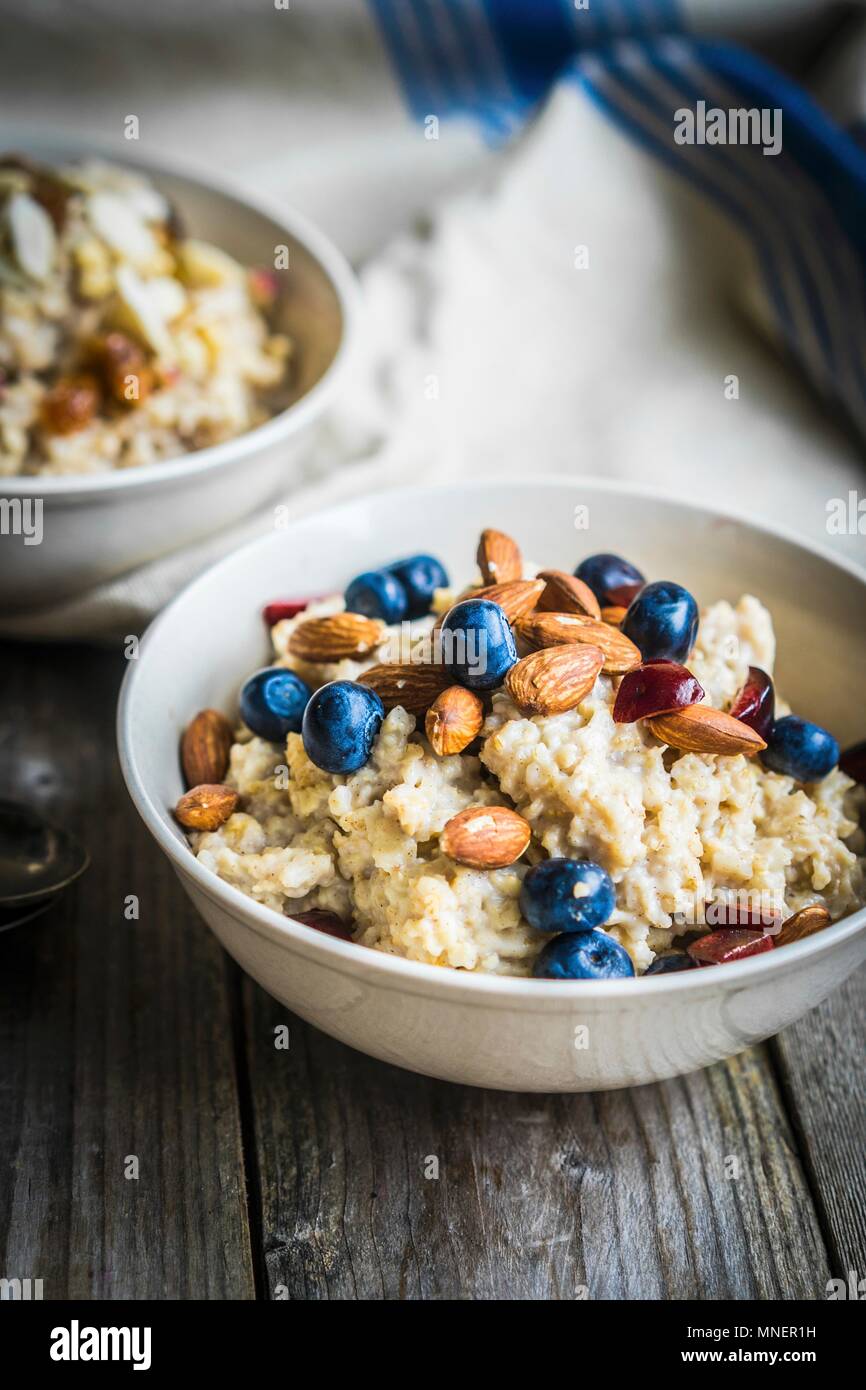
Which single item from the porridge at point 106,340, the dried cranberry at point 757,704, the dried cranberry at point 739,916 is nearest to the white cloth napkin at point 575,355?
the porridge at point 106,340

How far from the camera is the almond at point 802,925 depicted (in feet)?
4.08

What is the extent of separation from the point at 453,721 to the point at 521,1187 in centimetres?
49

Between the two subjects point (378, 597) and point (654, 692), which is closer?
point (654, 692)

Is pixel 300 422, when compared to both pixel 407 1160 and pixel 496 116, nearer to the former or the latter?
pixel 407 1160

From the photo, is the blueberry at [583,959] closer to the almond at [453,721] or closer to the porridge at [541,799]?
the porridge at [541,799]

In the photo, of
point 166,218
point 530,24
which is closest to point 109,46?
point 166,218

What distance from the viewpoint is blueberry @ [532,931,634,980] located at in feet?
3.77

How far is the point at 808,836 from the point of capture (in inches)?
51.3

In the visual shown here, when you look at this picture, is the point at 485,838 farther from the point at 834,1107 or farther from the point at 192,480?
the point at 192,480

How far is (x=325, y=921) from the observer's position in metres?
1.26

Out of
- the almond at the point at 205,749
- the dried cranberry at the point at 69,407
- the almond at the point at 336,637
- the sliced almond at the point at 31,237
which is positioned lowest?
the almond at the point at 205,749

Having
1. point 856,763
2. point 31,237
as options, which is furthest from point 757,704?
point 31,237

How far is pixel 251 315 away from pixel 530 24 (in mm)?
1008

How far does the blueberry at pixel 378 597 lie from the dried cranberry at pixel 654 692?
33 cm
